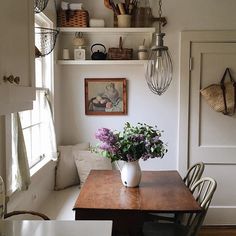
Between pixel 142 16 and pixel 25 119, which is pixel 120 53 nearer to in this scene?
pixel 142 16

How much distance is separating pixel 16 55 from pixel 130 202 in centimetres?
129

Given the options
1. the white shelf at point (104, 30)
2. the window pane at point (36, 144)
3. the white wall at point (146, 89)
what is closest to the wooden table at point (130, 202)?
the window pane at point (36, 144)

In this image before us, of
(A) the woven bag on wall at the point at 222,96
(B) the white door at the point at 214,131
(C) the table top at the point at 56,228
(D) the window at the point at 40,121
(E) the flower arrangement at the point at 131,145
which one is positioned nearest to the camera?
(C) the table top at the point at 56,228

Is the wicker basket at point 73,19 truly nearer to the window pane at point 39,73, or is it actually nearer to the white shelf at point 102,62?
the white shelf at point 102,62

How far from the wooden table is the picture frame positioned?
1063 mm

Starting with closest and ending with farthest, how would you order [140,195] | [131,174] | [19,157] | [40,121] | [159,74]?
[19,157] < [140,195] < [131,174] < [40,121] < [159,74]

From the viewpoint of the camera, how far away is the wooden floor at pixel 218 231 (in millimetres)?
3381

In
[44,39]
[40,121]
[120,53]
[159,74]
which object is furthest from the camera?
[159,74]

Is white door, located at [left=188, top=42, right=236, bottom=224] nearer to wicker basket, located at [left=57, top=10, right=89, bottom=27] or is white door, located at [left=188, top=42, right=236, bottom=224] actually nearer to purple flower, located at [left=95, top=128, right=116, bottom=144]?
wicker basket, located at [left=57, top=10, right=89, bottom=27]

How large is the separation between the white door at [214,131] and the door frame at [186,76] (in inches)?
1.5

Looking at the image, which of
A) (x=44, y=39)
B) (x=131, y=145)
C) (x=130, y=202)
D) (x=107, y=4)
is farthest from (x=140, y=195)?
(x=107, y=4)

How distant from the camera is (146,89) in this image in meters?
3.55

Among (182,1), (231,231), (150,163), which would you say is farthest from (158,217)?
→ (182,1)

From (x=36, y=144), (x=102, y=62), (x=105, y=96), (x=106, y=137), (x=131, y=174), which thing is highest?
(x=102, y=62)
